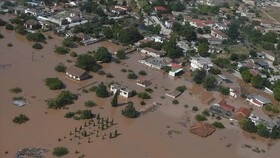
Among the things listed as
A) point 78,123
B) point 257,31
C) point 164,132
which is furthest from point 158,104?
point 257,31

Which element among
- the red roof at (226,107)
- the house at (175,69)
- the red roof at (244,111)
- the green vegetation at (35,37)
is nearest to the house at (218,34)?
the house at (175,69)

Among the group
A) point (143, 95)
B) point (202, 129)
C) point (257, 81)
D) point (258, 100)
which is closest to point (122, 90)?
point (143, 95)

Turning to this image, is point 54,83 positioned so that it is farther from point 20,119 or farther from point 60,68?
point 20,119

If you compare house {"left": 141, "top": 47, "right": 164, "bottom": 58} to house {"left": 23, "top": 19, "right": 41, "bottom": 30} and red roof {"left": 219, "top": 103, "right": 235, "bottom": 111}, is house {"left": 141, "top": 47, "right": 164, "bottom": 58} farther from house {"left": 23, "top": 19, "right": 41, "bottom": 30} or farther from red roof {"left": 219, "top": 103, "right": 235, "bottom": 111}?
house {"left": 23, "top": 19, "right": 41, "bottom": 30}

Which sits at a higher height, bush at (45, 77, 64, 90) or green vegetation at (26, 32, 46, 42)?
green vegetation at (26, 32, 46, 42)

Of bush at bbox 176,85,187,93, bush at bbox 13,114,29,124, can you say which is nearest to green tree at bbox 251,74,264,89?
bush at bbox 176,85,187,93
